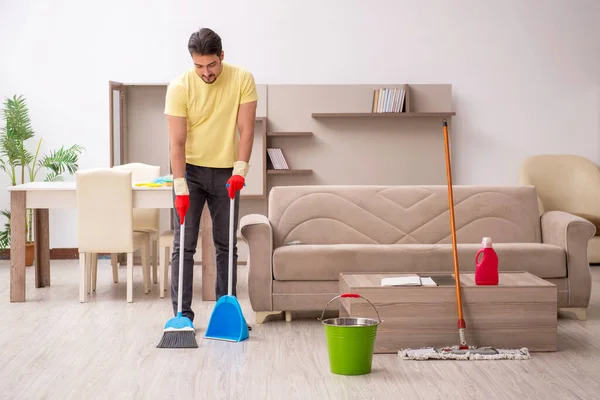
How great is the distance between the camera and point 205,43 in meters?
3.69

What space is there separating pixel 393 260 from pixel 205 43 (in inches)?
59.8

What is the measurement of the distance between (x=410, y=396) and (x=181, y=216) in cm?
151

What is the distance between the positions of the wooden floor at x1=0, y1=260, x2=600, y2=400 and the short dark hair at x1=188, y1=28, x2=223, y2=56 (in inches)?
53.4

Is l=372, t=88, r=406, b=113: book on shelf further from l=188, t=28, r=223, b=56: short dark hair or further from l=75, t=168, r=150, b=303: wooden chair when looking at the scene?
l=188, t=28, r=223, b=56: short dark hair

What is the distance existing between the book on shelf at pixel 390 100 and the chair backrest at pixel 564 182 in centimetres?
115

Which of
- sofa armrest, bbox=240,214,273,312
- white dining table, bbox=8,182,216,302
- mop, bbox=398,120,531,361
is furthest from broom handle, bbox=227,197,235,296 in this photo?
white dining table, bbox=8,182,216,302

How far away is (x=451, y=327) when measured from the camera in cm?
361

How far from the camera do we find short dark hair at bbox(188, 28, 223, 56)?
3.69m

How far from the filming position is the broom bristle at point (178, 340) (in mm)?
3695

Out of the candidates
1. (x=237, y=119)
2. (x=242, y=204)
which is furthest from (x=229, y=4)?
(x=237, y=119)

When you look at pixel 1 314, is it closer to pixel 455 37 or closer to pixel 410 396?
pixel 410 396

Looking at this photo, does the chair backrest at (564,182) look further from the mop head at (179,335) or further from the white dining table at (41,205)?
the mop head at (179,335)

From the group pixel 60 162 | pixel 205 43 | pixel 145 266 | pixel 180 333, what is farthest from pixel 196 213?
pixel 60 162

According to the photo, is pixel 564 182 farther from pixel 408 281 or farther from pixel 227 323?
pixel 227 323
